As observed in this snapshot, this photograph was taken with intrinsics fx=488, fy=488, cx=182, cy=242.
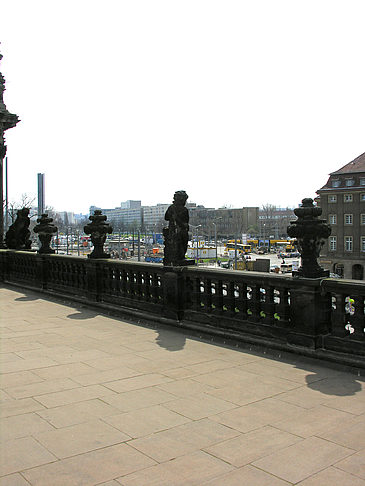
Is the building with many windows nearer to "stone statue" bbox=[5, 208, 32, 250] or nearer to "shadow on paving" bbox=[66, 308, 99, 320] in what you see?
"stone statue" bbox=[5, 208, 32, 250]

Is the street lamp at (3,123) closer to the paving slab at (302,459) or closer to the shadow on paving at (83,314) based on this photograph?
the shadow on paving at (83,314)

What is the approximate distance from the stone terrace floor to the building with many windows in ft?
205

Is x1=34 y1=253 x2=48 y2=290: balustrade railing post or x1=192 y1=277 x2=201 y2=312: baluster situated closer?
x1=192 y1=277 x2=201 y2=312: baluster

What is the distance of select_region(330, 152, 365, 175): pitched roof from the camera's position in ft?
220

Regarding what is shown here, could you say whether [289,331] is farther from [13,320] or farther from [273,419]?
[13,320]

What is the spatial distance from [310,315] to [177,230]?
333 cm

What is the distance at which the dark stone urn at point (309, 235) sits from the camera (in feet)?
22.3

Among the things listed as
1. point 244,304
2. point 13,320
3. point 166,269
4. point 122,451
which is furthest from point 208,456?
point 13,320

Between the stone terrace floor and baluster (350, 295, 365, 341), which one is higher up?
baluster (350, 295, 365, 341)

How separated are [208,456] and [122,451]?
681mm

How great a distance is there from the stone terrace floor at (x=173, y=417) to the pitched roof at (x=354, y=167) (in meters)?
65.3

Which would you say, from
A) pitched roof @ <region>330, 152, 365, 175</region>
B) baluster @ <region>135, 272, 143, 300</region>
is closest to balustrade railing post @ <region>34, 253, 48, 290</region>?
baluster @ <region>135, 272, 143, 300</region>

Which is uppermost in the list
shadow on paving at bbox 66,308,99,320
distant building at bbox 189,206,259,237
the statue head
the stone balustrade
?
distant building at bbox 189,206,259,237

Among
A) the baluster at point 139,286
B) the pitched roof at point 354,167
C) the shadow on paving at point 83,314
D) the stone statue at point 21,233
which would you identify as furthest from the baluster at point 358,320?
the pitched roof at point 354,167
